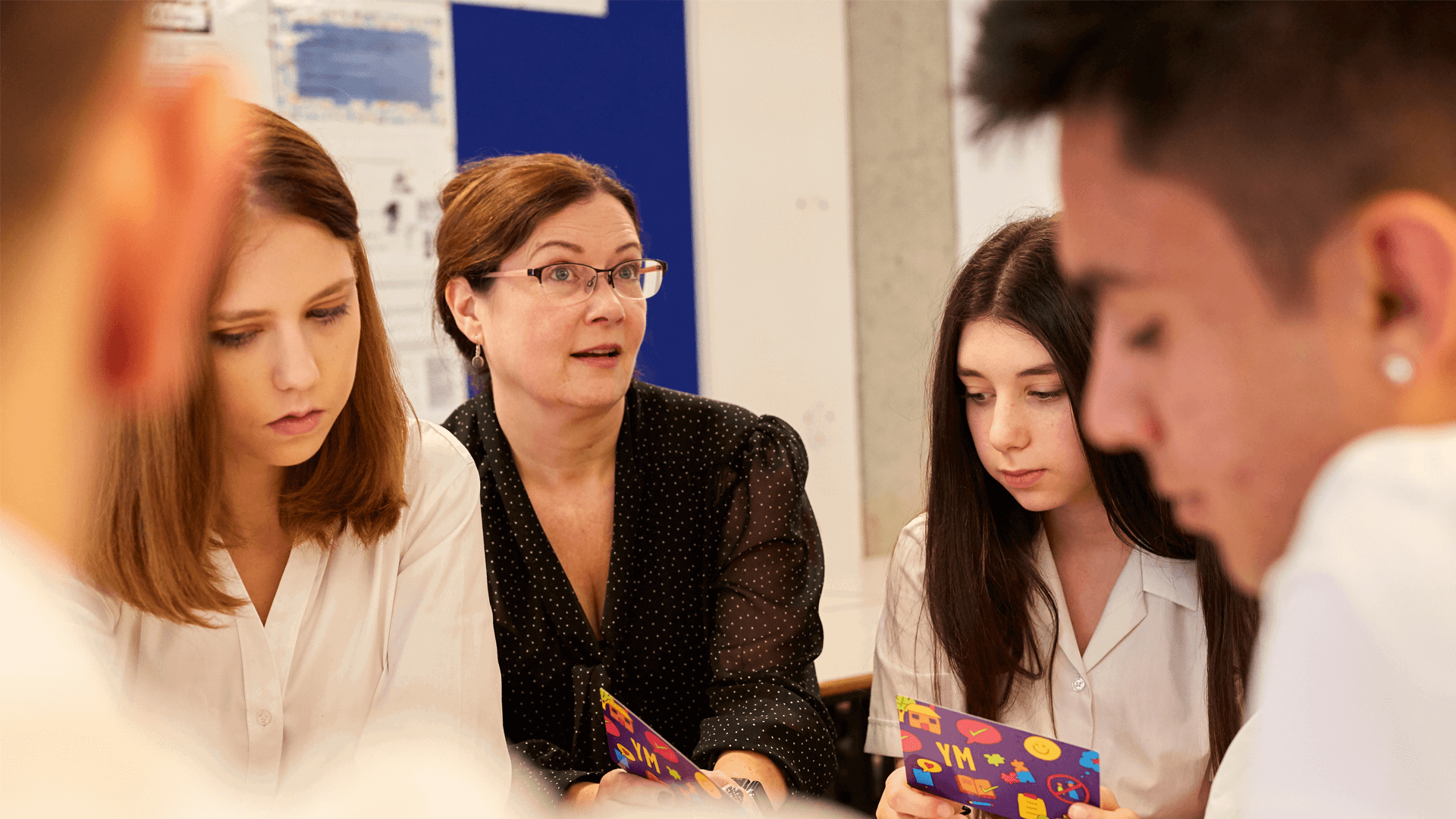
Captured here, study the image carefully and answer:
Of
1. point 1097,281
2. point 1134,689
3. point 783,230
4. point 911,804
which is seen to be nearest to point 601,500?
point 911,804

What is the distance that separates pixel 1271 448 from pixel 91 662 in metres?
0.49

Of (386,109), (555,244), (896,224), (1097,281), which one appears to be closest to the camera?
(1097,281)

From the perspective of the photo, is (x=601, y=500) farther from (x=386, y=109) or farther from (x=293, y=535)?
(x=386, y=109)

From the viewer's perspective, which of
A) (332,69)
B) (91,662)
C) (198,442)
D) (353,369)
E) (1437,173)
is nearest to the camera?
(91,662)

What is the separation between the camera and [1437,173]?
1.62ft

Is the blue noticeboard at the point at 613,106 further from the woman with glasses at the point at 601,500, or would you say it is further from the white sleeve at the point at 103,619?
the white sleeve at the point at 103,619

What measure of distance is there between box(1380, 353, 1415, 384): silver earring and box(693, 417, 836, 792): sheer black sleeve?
1.55 metres

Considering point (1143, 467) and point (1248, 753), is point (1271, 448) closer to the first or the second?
point (1248, 753)

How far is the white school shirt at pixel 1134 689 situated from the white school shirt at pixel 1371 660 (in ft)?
5.11

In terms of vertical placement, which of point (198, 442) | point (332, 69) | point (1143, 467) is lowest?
point (1143, 467)

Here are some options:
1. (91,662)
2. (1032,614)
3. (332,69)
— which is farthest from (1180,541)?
(332,69)

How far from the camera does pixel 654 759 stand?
157 cm

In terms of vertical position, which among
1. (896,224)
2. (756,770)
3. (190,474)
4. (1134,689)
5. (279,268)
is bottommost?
(756,770)

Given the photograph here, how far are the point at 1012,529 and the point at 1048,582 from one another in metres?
0.11
